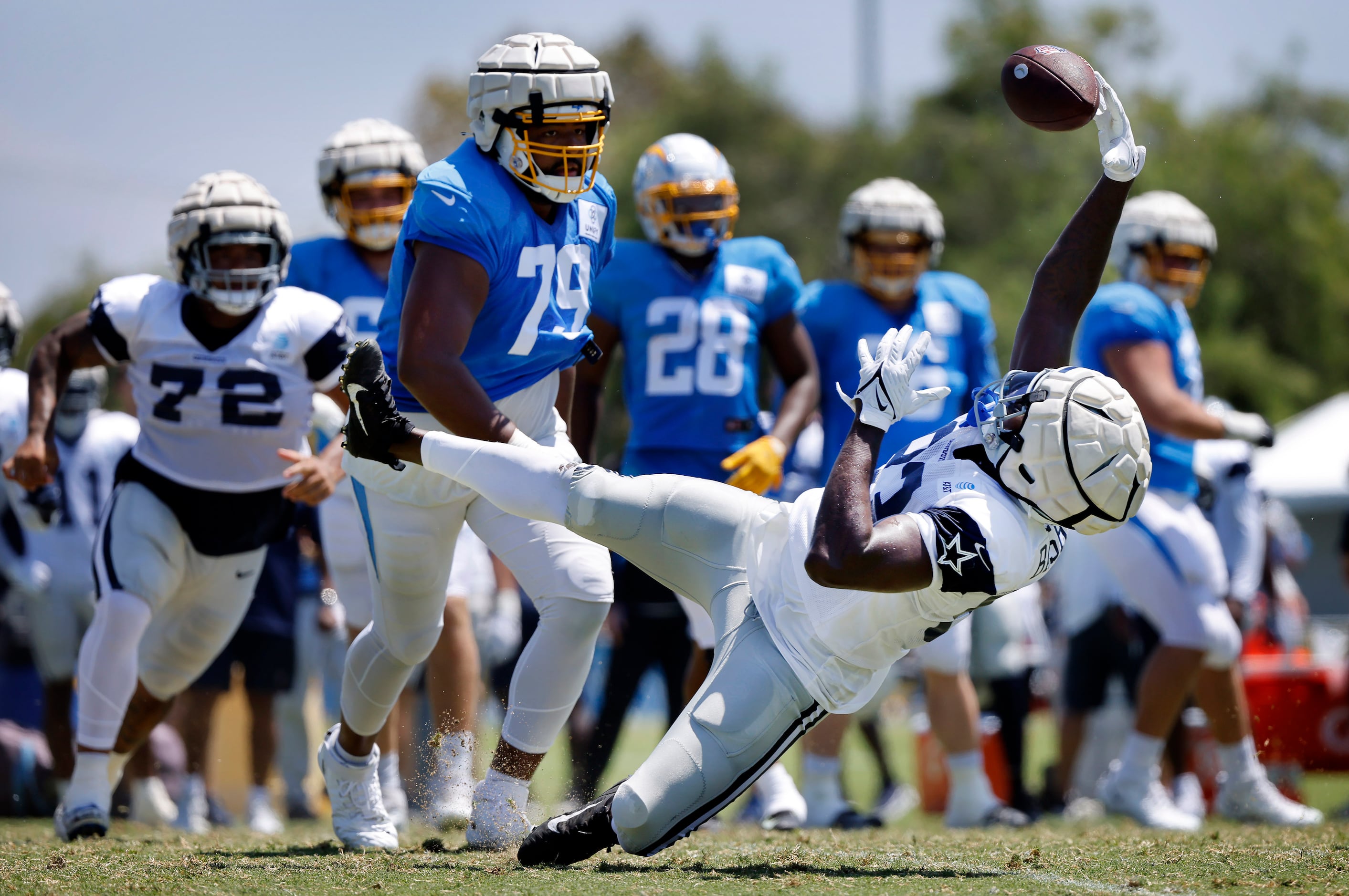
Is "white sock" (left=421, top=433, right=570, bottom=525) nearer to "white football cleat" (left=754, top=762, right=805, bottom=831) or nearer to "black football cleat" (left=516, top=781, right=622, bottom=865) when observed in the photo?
"black football cleat" (left=516, top=781, right=622, bottom=865)

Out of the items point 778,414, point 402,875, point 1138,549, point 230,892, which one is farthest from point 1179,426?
point 230,892

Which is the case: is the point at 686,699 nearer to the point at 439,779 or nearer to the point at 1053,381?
the point at 439,779

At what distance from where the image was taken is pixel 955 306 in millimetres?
5590

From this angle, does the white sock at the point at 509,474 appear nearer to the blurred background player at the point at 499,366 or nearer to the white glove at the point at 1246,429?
the blurred background player at the point at 499,366

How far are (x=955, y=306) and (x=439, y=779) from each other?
2.77m

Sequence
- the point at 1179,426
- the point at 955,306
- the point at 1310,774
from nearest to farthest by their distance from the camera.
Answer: the point at 1179,426
the point at 955,306
the point at 1310,774

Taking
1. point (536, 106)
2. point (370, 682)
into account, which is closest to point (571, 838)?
point (370, 682)

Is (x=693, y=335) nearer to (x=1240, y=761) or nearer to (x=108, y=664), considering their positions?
(x=108, y=664)

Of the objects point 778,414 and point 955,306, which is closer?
point 778,414

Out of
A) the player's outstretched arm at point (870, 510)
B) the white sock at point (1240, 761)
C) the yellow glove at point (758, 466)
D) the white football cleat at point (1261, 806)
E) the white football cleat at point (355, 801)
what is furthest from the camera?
the white sock at point (1240, 761)

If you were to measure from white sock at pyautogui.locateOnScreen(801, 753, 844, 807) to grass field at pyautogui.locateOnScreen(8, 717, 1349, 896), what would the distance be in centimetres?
67

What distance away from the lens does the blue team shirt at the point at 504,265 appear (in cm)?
355

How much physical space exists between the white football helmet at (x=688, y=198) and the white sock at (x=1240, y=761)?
8.70ft

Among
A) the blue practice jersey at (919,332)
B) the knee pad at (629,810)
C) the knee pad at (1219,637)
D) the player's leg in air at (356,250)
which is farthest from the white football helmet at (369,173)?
the knee pad at (1219,637)
